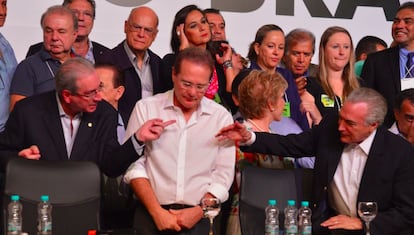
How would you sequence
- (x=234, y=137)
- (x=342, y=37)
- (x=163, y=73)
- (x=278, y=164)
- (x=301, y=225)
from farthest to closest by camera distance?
(x=342, y=37)
(x=163, y=73)
(x=278, y=164)
(x=234, y=137)
(x=301, y=225)

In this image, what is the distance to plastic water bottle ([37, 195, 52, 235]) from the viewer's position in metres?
4.10

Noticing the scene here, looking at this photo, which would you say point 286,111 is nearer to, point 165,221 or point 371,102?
point 371,102

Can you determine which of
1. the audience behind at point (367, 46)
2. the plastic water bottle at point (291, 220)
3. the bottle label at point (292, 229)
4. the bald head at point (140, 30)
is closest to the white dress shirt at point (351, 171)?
the plastic water bottle at point (291, 220)

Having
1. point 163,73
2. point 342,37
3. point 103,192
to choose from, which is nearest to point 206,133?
point 103,192

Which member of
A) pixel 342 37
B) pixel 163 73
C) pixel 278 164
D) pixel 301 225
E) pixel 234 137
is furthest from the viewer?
pixel 342 37

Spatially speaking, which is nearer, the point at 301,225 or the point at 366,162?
the point at 301,225

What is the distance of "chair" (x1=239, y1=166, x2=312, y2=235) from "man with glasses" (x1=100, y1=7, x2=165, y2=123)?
46.3 inches

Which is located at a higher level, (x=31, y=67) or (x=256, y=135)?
(x=31, y=67)

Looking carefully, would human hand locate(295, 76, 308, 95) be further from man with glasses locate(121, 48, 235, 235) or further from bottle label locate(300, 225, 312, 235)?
bottle label locate(300, 225, 312, 235)

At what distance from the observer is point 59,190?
4629mm

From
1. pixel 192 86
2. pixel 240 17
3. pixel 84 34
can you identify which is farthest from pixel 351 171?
pixel 240 17

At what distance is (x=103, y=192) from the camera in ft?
16.0

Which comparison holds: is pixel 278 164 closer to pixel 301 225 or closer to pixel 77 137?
pixel 301 225

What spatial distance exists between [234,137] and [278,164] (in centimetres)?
66
